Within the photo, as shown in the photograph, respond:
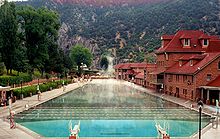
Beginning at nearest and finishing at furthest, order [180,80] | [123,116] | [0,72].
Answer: [123,116] → [180,80] → [0,72]

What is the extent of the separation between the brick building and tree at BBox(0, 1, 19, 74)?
26.6 m

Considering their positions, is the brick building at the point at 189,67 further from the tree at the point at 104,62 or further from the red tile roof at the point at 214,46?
the tree at the point at 104,62

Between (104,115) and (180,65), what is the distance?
26795 mm

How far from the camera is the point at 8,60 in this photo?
64438mm

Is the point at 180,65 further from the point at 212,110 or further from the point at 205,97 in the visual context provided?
the point at 212,110

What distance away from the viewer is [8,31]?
61.7 metres

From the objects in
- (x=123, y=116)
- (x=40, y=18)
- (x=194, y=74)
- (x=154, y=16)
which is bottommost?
(x=123, y=116)

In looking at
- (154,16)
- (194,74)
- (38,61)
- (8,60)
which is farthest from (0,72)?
(154,16)

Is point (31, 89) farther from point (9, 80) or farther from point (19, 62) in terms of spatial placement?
point (19, 62)

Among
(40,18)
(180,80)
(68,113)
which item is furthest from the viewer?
(40,18)

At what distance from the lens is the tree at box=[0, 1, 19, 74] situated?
61281 millimetres

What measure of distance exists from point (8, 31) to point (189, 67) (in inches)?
1250

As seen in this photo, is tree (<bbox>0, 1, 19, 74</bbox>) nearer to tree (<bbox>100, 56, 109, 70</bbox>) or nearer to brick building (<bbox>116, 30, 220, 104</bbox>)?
brick building (<bbox>116, 30, 220, 104</bbox>)

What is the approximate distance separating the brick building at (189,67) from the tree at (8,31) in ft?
87.4
